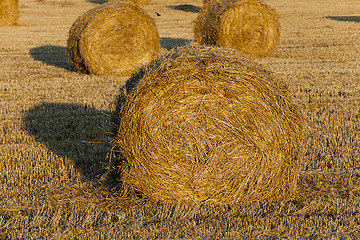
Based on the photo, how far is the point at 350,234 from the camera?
12.1 feet

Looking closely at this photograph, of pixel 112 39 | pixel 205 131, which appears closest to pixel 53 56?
pixel 112 39

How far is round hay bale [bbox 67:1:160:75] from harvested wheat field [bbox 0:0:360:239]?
1.39ft

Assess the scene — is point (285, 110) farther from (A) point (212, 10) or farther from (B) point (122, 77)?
(A) point (212, 10)

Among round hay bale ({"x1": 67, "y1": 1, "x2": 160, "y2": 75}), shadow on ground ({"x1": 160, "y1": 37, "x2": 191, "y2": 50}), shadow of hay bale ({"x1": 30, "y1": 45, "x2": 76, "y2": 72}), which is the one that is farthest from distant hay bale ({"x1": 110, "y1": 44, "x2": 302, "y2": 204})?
shadow on ground ({"x1": 160, "y1": 37, "x2": 191, "y2": 50})

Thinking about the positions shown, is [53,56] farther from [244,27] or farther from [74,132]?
→ [74,132]

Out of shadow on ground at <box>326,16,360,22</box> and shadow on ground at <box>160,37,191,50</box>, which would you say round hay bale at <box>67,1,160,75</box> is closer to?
shadow on ground at <box>160,37,191,50</box>

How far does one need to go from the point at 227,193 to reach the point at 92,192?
4.43 ft

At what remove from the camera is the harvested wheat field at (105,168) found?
380 cm

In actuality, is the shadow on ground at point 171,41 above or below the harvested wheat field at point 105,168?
below

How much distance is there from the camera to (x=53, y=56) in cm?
1332

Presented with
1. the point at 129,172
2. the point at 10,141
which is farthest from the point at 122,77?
the point at 129,172

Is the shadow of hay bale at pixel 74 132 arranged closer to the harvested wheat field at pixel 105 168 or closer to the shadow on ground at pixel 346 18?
the harvested wheat field at pixel 105 168

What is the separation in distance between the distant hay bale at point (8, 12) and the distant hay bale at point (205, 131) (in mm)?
18767

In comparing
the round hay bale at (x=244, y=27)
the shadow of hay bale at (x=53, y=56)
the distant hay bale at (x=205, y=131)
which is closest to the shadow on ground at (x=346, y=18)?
the round hay bale at (x=244, y=27)
